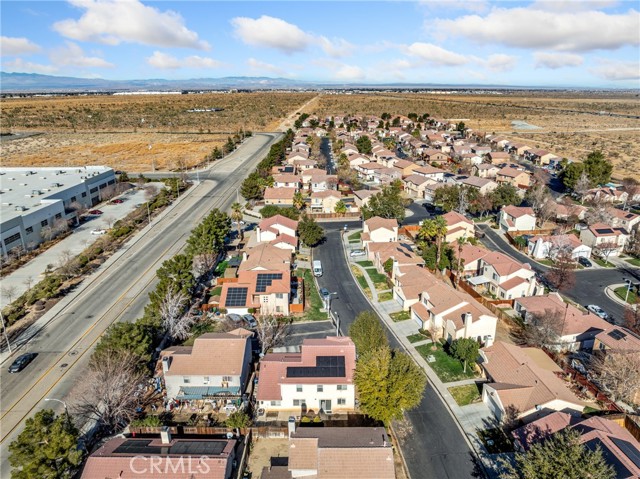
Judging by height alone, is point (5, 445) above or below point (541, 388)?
below

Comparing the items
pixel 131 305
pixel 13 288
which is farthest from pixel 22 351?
pixel 13 288

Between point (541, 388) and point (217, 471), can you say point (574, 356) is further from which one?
point (217, 471)

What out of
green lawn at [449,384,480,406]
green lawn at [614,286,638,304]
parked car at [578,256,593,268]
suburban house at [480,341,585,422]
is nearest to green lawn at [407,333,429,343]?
suburban house at [480,341,585,422]

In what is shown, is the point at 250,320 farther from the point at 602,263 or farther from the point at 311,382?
the point at 602,263

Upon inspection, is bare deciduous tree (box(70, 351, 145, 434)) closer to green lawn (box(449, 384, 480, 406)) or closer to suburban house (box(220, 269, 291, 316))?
suburban house (box(220, 269, 291, 316))

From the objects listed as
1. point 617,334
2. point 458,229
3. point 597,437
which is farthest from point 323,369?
point 458,229

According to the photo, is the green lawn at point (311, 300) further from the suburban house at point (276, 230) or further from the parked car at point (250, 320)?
the suburban house at point (276, 230)
